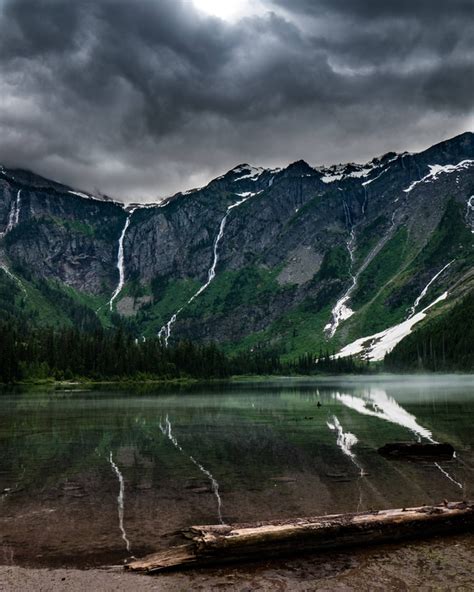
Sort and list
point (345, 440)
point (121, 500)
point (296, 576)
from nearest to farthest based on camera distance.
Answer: point (296, 576), point (121, 500), point (345, 440)

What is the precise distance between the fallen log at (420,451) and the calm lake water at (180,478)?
91 centimetres

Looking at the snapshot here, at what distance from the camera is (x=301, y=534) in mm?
15969

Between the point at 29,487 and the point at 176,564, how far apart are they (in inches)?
567

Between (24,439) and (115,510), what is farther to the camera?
(24,439)

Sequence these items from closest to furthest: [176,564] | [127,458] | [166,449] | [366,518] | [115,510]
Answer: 1. [176,564]
2. [366,518]
3. [115,510]
4. [127,458]
5. [166,449]

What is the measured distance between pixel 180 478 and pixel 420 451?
15.8 meters

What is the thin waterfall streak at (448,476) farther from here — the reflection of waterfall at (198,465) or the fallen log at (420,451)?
the reflection of waterfall at (198,465)

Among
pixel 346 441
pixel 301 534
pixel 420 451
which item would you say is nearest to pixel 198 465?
pixel 420 451

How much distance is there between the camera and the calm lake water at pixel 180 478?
18.8 meters

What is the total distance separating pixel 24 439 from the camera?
4412cm

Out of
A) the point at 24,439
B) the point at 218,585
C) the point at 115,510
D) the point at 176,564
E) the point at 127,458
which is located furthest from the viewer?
the point at 24,439

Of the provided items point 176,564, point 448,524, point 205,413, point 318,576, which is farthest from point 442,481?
point 205,413

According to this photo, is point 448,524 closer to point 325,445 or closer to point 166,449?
point 325,445

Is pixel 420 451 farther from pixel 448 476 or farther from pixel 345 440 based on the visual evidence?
pixel 345 440
